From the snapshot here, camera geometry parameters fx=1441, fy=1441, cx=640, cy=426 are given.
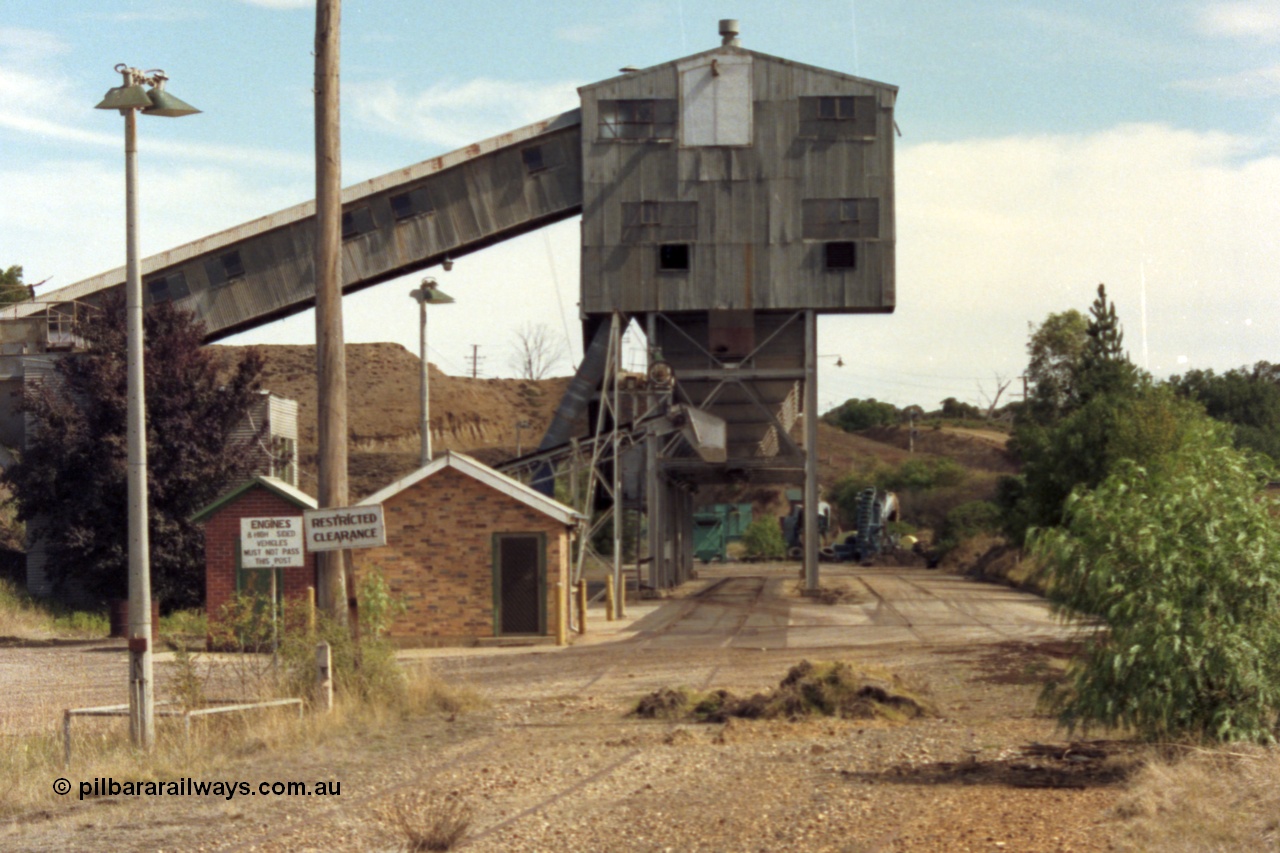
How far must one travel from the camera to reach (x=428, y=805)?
10.6 m

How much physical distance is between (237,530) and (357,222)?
46.9 feet

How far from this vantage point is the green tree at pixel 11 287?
6388 centimetres

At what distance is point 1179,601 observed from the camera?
1175 cm

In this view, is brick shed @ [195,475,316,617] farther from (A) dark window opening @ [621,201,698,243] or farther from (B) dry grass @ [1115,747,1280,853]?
(B) dry grass @ [1115,747,1280,853]

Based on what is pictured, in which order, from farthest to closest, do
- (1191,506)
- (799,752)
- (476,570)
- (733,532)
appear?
1. (733,532)
2. (476,570)
3. (799,752)
4. (1191,506)

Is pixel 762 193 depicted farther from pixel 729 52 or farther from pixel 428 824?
pixel 428 824

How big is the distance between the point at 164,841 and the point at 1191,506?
8511 mm

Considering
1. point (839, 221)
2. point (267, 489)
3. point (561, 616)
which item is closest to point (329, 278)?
point (561, 616)

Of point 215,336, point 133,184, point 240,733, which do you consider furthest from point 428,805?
point 215,336

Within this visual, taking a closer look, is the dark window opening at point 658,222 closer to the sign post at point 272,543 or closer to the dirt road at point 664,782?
→ the dirt road at point 664,782

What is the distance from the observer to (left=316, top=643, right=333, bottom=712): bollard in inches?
636

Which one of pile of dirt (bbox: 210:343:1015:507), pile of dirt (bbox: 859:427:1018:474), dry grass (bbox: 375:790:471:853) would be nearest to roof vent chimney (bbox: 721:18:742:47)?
dry grass (bbox: 375:790:471:853)

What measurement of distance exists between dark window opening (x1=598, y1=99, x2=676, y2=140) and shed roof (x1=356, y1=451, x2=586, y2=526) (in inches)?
685

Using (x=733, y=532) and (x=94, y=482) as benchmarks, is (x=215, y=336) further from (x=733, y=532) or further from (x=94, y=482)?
(x=733, y=532)
